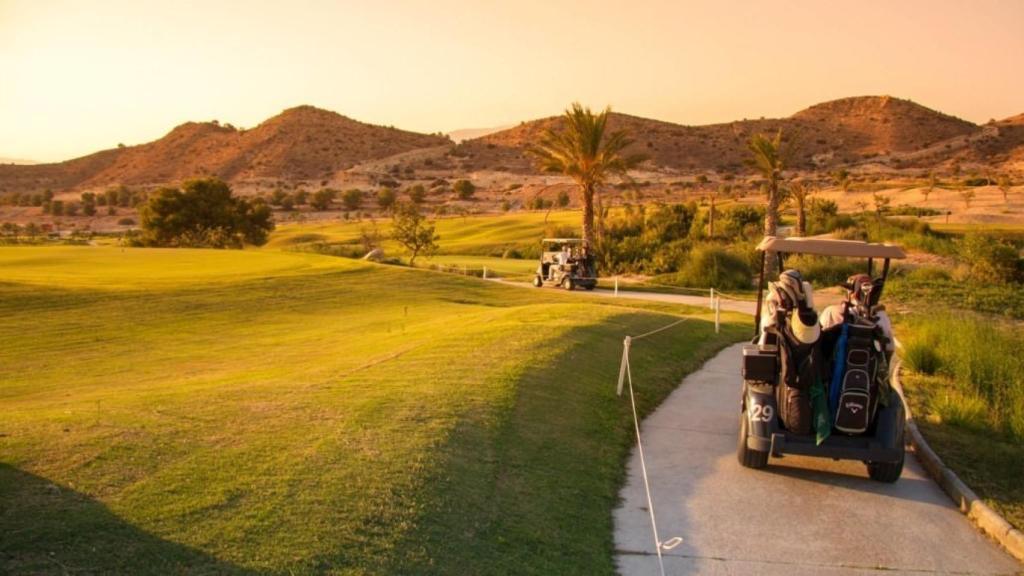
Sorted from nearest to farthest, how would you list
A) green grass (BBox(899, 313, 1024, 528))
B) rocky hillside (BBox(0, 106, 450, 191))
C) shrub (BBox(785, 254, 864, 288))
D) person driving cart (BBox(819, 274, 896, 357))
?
person driving cart (BBox(819, 274, 896, 357)), green grass (BBox(899, 313, 1024, 528)), shrub (BBox(785, 254, 864, 288)), rocky hillside (BBox(0, 106, 450, 191))

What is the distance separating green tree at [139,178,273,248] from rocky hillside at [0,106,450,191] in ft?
203

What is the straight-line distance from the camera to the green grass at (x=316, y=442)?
5.63 m

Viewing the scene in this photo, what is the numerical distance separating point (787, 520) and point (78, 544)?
5.77 metres

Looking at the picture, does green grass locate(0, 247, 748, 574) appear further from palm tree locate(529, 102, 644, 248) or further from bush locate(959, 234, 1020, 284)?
palm tree locate(529, 102, 644, 248)

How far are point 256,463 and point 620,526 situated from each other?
124 inches

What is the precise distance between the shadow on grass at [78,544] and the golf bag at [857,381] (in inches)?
229

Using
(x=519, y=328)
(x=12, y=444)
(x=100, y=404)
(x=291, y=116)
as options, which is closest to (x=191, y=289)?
(x=519, y=328)

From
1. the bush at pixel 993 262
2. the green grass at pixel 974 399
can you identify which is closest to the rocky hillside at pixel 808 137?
the bush at pixel 993 262

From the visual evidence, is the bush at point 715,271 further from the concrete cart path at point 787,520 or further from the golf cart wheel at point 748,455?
the golf cart wheel at point 748,455

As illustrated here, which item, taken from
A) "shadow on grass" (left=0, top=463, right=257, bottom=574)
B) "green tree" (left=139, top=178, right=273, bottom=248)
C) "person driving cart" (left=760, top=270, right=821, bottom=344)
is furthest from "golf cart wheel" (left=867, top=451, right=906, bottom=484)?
"green tree" (left=139, top=178, right=273, bottom=248)

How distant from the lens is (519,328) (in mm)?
15562

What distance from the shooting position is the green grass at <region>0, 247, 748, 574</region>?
222 inches

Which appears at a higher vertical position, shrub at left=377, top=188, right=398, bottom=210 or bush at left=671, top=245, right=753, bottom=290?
shrub at left=377, top=188, right=398, bottom=210

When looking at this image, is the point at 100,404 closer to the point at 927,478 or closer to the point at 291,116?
the point at 927,478
